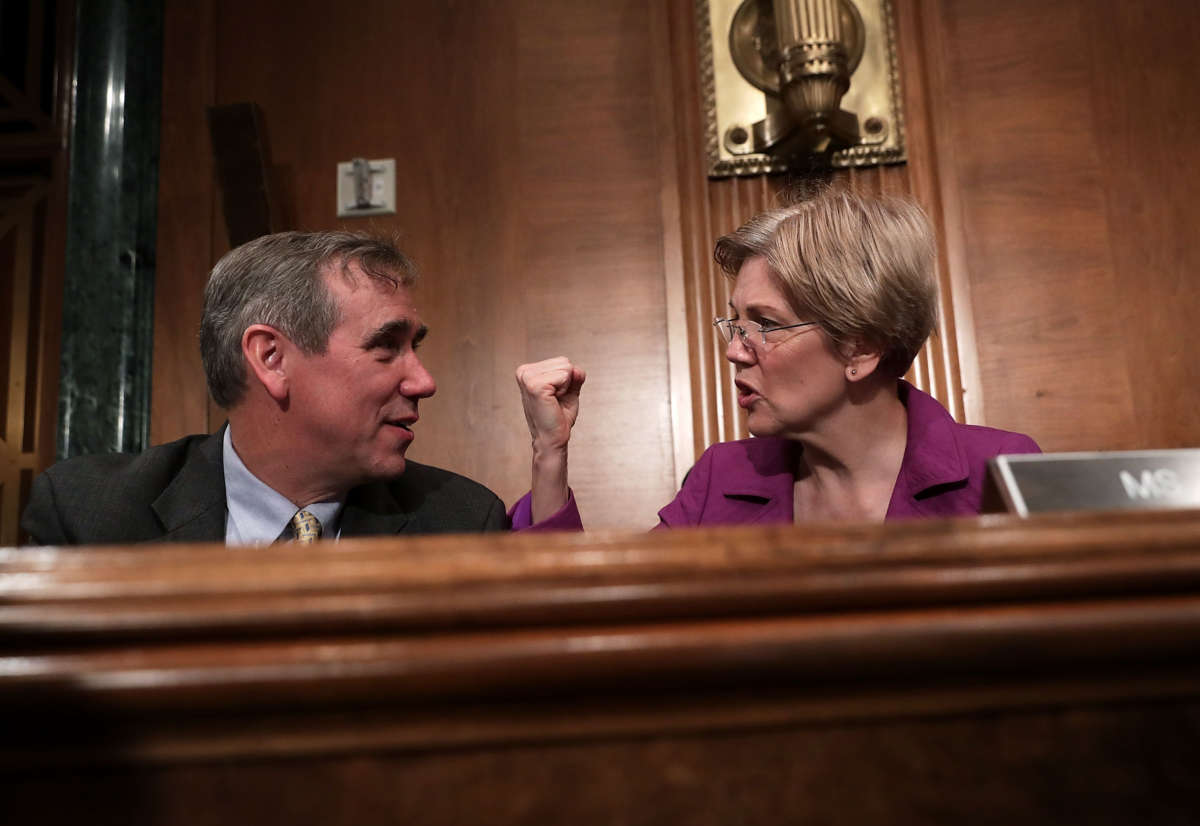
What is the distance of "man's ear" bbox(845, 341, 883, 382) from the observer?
62.8 inches

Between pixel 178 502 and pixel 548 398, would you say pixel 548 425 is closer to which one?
pixel 548 398

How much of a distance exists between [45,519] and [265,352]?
0.41m

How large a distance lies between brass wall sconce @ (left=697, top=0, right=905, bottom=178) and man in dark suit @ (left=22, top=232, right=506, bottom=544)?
33.2 inches

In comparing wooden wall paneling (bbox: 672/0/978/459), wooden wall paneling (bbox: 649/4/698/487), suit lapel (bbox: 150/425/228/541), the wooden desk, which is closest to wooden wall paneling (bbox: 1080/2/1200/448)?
wooden wall paneling (bbox: 672/0/978/459)

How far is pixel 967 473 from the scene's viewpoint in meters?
1.47

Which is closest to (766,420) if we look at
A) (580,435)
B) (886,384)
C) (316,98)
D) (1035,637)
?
(886,384)

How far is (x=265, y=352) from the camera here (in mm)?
1675

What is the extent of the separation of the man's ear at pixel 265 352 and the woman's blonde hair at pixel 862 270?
0.81m

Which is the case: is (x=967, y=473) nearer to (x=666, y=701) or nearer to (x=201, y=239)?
(x=666, y=701)

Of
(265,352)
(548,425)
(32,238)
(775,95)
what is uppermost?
(775,95)

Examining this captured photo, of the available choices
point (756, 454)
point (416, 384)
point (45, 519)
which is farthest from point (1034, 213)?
point (45, 519)

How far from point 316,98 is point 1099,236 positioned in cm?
170

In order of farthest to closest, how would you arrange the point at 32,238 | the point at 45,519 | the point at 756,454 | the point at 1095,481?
the point at 32,238 → the point at 756,454 → the point at 45,519 → the point at 1095,481

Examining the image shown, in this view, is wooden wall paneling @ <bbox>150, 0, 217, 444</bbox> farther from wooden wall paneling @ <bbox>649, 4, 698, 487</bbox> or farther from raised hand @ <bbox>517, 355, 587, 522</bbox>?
wooden wall paneling @ <bbox>649, 4, 698, 487</bbox>
